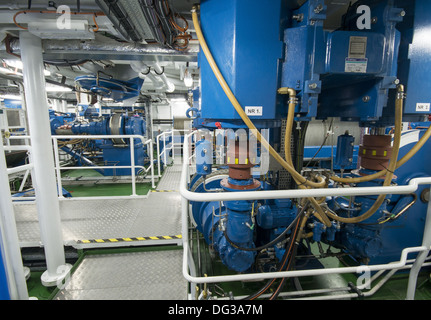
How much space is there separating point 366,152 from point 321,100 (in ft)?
2.31

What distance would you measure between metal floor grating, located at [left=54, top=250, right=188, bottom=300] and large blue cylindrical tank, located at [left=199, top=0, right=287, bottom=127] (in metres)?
1.84

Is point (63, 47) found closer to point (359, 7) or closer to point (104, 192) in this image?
point (359, 7)

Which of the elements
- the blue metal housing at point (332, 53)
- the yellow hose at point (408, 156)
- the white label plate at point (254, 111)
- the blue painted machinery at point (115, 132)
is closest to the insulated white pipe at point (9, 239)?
the white label plate at point (254, 111)

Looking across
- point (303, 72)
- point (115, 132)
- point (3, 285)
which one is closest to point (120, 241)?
point (3, 285)

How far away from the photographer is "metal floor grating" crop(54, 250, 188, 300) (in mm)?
2045

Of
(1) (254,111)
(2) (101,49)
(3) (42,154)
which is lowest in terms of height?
(3) (42,154)

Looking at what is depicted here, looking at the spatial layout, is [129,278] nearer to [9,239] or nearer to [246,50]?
[9,239]

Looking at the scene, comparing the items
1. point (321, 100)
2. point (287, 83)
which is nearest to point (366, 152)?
point (321, 100)

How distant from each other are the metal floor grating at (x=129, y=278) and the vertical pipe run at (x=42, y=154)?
0.24 meters

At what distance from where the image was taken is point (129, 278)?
2.23 m

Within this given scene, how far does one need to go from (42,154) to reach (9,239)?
3.19 feet

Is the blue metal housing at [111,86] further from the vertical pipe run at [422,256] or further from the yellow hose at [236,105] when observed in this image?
the vertical pipe run at [422,256]

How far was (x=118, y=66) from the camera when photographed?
4906mm

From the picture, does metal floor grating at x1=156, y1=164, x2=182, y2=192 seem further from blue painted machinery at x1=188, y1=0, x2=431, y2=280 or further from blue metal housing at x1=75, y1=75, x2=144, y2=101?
blue painted machinery at x1=188, y1=0, x2=431, y2=280
